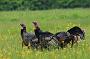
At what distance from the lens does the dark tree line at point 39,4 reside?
47.6 m

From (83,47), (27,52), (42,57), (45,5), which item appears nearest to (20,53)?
(27,52)

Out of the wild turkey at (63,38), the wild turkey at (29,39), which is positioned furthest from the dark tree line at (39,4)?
the wild turkey at (63,38)

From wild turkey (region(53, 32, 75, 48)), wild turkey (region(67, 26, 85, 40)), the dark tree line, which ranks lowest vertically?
the dark tree line

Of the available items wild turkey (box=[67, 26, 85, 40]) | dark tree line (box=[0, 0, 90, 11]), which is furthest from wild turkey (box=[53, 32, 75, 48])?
dark tree line (box=[0, 0, 90, 11])

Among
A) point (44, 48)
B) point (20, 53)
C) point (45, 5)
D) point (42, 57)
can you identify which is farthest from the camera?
point (45, 5)

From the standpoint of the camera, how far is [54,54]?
11352 mm

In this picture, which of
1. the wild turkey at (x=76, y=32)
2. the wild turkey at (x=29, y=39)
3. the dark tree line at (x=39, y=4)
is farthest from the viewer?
the dark tree line at (x=39, y=4)

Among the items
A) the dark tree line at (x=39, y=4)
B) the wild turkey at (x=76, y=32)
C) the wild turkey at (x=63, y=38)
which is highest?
the wild turkey at (x=63, y=38)

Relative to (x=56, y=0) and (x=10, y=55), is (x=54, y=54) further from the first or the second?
(x=56, y=0)

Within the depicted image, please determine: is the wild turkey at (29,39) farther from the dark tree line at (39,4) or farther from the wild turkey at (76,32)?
the dark tree line at (39,4)

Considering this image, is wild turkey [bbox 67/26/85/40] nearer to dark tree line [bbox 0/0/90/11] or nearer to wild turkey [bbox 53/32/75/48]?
wild turkey [bbox 53/32/75/48]

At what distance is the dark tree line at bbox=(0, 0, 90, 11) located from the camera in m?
47.6

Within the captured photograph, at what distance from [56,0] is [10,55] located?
125ft

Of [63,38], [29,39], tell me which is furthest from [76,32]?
[29,39]
